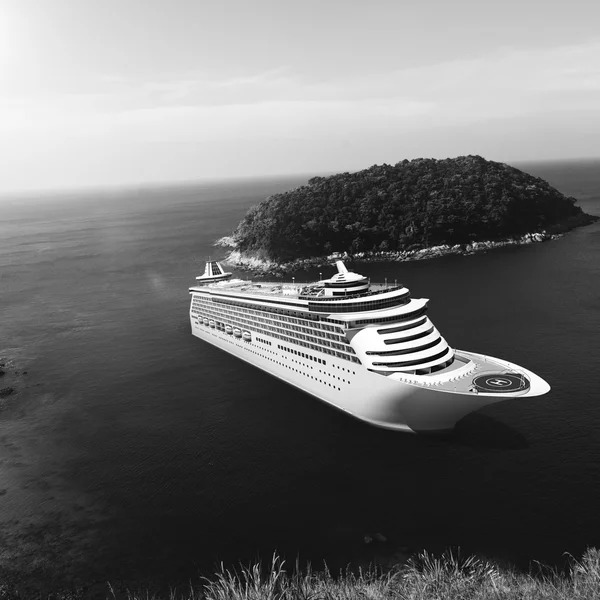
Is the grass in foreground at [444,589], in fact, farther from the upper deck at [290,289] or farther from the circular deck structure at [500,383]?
the upper deck at [290,289]

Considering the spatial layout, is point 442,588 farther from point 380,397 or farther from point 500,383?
point 500,383

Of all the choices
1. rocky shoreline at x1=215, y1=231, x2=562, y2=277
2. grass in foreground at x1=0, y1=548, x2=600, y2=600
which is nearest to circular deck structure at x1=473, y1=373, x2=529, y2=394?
grass in foreground at x1=0, y1=548, x2=600, y2=600

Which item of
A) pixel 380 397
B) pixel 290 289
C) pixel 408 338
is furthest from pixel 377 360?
pixel 290 289

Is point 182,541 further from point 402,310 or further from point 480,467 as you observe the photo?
point 402,310

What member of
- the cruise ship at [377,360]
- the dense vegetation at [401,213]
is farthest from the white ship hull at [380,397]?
the dense vegetation at [401,213]

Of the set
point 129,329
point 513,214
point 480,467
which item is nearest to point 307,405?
point 480,467

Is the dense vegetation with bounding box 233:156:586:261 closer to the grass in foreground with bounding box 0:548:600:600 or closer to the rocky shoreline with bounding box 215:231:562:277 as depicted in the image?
the rocky shoreline with bounding box 215:231:562:277
